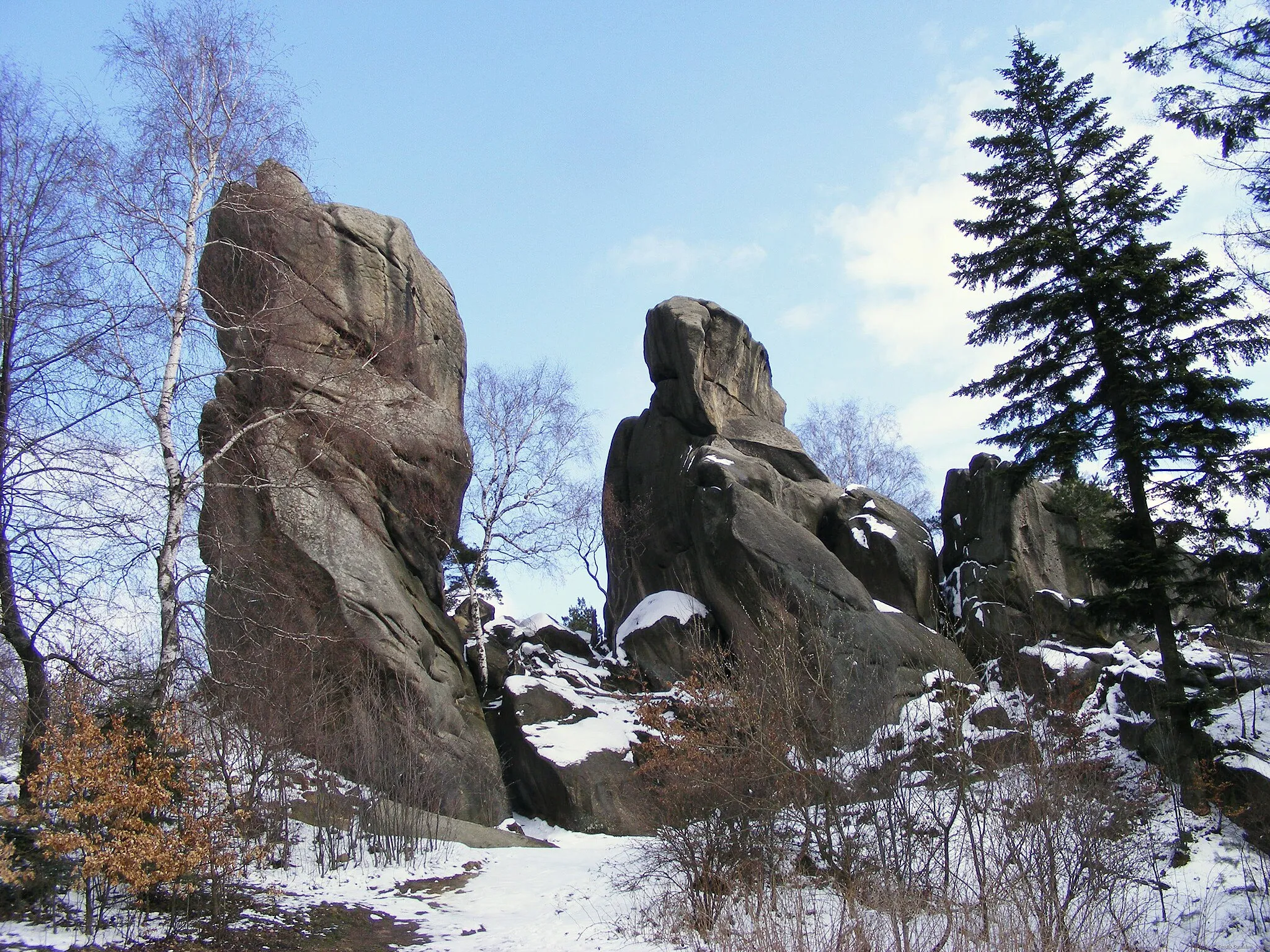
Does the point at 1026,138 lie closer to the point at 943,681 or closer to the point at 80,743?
the point at 943,681

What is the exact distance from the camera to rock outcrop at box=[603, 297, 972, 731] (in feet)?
69.6

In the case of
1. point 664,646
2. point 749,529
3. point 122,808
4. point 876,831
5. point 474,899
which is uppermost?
point 749,529

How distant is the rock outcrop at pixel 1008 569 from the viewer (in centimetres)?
2238

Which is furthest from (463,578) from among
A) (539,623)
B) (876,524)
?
(876,524)

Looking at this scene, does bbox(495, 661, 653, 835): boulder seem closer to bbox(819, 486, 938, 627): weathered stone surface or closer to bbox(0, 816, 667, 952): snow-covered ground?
bbox(0, 816, 667, 952): snow-covered ground

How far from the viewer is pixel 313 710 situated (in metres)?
15.3

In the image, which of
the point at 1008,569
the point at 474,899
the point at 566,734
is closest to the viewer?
the point at 474,899

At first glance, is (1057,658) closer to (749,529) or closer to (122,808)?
(749,529)

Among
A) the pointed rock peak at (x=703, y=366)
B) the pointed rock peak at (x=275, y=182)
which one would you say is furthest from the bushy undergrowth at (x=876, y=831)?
the pointed rock peak at (x=703, y=366)

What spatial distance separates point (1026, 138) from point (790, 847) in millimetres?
15057

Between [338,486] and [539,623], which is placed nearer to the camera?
[338,486]

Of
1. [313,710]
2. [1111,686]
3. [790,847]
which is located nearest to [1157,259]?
[1111,686]

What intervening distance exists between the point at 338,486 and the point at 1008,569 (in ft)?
54.2

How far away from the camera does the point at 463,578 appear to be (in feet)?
94.2
